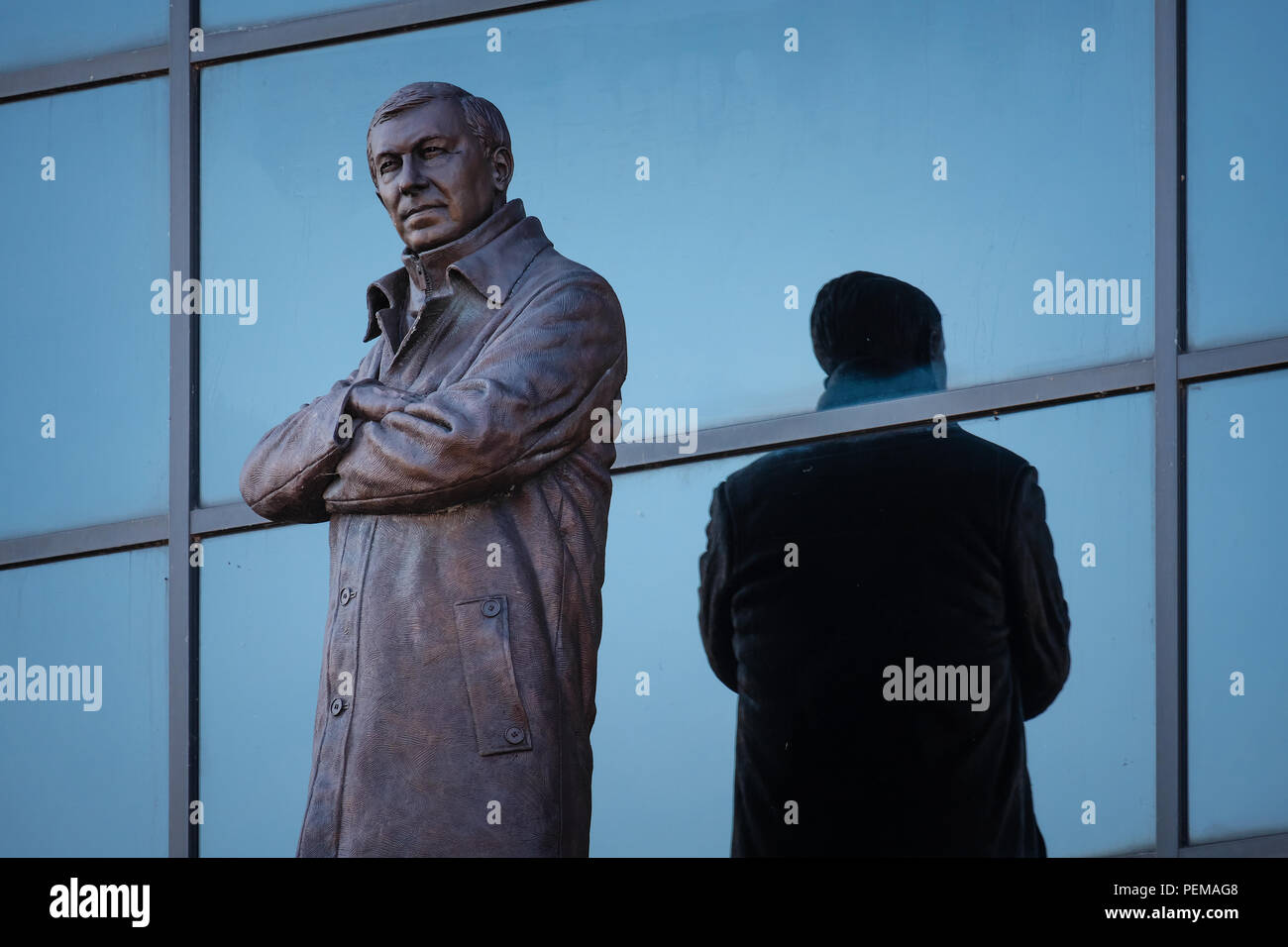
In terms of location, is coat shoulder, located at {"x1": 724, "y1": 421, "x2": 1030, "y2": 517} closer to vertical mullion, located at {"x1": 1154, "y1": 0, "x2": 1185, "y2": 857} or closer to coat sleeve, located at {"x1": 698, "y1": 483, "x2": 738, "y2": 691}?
coat sleeve, located at {"x1": 698, "y1": 483, "x2": 738, "y2": 691}

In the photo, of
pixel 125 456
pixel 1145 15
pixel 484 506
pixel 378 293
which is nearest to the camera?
pixel 484 506

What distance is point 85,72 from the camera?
39.0 ft

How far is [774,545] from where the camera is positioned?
9.48 m

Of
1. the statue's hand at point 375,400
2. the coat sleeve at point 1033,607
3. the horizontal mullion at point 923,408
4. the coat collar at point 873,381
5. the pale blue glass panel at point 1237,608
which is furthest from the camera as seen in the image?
the horizontal mullion at point 923,408

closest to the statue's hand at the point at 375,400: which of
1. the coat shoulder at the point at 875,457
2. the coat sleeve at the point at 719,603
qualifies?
the coat sleeve at the point at 719,603

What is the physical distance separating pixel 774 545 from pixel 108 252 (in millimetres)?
3567

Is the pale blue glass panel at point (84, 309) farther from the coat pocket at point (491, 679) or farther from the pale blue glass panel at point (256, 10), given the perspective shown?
the coat pocket at point (491, 679)

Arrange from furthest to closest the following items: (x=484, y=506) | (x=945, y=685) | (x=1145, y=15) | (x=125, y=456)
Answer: (x=125, y=456) → (x=1145, y=15) → (x=945, y=685) → (x=484, y=506)

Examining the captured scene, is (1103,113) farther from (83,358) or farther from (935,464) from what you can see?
(83,358)

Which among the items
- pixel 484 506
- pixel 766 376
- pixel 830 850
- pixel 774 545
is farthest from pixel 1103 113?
pixel 484 506

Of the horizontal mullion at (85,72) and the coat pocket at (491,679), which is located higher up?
the horizontal mullion at (85,72)

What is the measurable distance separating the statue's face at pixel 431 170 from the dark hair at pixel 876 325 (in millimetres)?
2159

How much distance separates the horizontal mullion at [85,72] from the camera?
11.8 metres

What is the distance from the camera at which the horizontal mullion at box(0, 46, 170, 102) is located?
1184 centimetres
